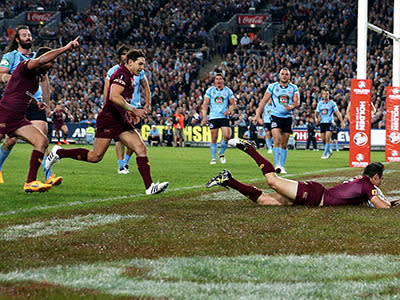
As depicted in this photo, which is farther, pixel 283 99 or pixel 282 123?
pixel 283 99

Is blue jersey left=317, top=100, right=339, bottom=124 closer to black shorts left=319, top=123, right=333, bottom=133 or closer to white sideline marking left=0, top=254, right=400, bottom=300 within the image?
black shorts left=319, top=123, right=333, bottom=133

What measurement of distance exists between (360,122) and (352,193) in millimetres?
11214

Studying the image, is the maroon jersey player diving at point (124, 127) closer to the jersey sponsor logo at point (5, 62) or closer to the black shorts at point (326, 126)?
the jersey sponsor logo at point (5, 62)

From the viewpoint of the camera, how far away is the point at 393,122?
69.7ft

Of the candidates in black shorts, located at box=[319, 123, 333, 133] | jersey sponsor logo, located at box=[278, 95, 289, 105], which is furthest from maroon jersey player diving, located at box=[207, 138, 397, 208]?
black shorts, located at box=[319, 123, 333, 133]

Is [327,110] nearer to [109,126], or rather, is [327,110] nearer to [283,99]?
[283,99]

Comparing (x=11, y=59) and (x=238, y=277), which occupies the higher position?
(x=11, y=59)

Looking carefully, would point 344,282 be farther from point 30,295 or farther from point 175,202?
point 175,202

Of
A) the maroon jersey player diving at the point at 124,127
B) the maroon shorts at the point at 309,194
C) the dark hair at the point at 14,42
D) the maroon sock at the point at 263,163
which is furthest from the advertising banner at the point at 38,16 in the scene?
the maroon shorts at the point at 309,194

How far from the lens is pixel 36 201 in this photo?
8609 millimetres

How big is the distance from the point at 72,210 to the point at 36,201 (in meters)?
1.18

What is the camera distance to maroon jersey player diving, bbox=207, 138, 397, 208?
7.52 metres

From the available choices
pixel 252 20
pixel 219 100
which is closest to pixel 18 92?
pixel 219 100

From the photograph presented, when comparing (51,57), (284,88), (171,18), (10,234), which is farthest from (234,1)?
(10,234)
